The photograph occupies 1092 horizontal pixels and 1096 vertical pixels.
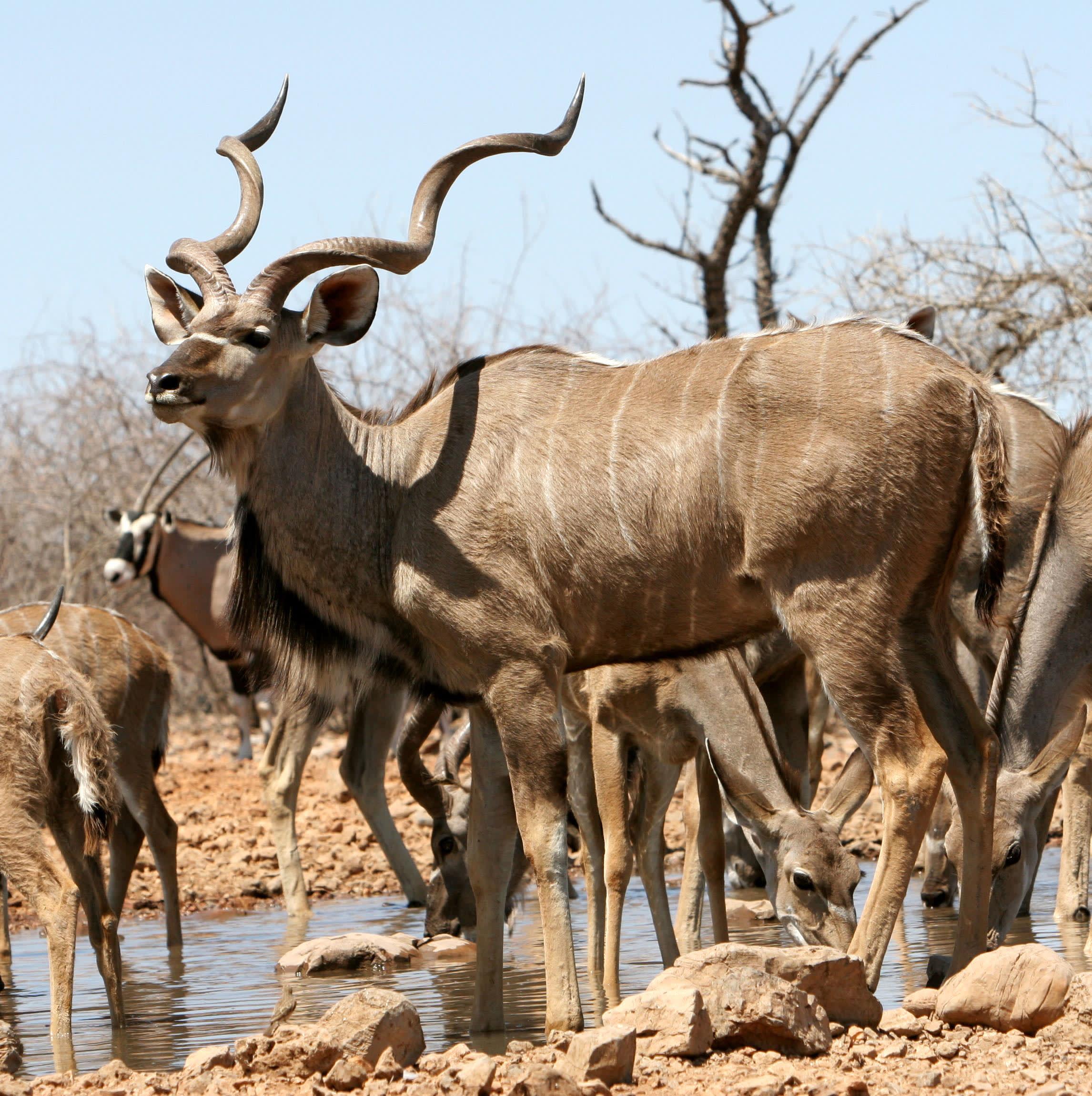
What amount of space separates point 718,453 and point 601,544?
44 cm

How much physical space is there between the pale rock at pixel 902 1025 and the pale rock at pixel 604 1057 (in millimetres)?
798

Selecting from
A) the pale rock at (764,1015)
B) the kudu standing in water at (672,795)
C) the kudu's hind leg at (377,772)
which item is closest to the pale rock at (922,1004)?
the pale rock at (764,1015)

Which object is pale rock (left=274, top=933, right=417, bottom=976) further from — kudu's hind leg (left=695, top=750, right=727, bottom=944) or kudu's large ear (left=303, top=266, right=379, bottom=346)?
kudu's large ear (left=303, top=266, right=379, bottom=346)

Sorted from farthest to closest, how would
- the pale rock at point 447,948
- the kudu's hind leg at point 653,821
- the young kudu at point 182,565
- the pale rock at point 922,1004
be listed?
the young kudu at point 182,565 → the pale rock at point 447,948 → the kudu's hind leg at point 653,821 → the pale rock at point 922,1004

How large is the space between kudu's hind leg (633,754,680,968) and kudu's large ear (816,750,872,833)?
28.3 inches

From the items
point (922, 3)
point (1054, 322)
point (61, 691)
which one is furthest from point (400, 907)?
point (922, 3)

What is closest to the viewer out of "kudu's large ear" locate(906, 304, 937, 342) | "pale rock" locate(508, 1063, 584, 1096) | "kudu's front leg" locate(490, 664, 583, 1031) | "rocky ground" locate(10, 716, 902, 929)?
"pale rock" locate(508, 1063, 584, 1096)

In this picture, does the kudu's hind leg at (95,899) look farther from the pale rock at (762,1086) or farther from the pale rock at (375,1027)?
the pale rock at (762,1086)

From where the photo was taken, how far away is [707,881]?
6766mm

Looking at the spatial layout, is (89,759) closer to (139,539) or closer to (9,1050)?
(9,1050)

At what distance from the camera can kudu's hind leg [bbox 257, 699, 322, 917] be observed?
8.66 metres

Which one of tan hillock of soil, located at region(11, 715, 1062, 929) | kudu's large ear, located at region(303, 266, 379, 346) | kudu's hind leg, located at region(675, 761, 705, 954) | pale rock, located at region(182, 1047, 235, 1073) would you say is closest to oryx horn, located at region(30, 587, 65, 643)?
kudu's large ear, located at region(303, 266, 379, 346)

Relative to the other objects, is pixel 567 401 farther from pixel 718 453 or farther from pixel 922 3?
pixel 922 3

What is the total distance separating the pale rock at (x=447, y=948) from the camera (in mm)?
6887
